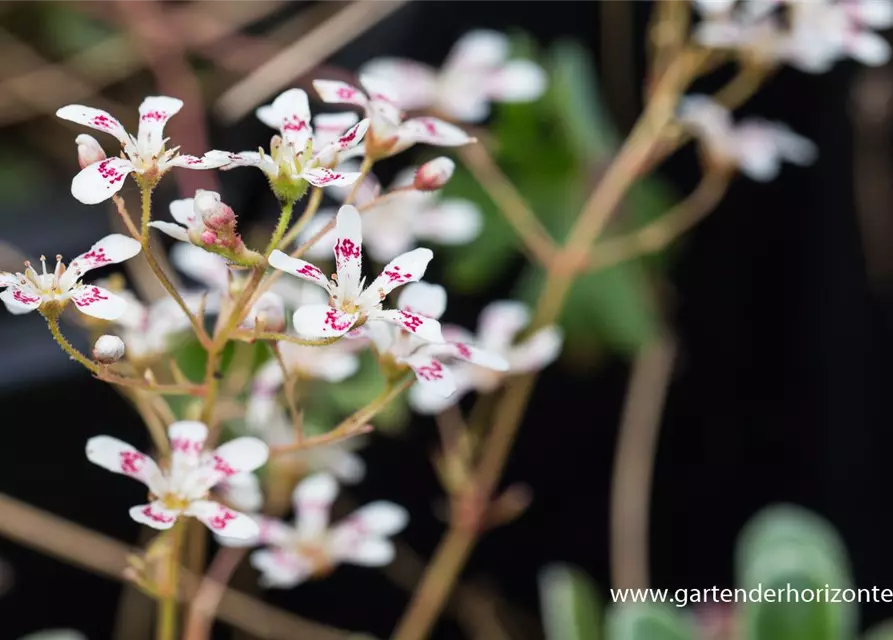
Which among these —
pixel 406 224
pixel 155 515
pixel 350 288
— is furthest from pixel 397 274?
pixel 406 224

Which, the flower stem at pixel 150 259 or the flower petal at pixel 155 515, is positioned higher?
the flower stem at pixel 150 259

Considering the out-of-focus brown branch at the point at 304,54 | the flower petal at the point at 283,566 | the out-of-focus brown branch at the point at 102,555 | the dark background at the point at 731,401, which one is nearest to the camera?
the flower petal at the point at 283,566

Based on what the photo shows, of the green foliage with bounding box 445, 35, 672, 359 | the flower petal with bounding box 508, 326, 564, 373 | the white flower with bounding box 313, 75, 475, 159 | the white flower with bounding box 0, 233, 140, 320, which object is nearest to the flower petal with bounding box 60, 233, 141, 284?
the white flower with bounding box 0, 233, 140, 320

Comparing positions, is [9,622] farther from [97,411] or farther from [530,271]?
[530,271]

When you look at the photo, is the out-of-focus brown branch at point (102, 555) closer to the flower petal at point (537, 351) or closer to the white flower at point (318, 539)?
the white flower at point (318, 539)

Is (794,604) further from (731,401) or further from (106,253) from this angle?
(731,401)

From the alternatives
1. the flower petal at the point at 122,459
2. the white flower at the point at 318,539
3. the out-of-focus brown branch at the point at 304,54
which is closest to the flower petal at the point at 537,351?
the white flower at the point at 318,539

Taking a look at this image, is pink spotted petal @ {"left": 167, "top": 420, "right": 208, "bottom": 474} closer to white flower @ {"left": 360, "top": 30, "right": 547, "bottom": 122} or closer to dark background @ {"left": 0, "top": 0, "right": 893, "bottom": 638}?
white flower @ {"left": 360, "top": 30, "right": 547, "bottom": 122}

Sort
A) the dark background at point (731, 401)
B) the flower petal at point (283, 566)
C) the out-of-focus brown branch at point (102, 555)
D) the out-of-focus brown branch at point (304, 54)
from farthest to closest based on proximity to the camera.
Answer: the dark background at point (731, 401)
the out-of-focus brown branch at point (304, 54)
the out-of-focus brown branch at point (102, 555)
the flower petal at point (283, 566)
